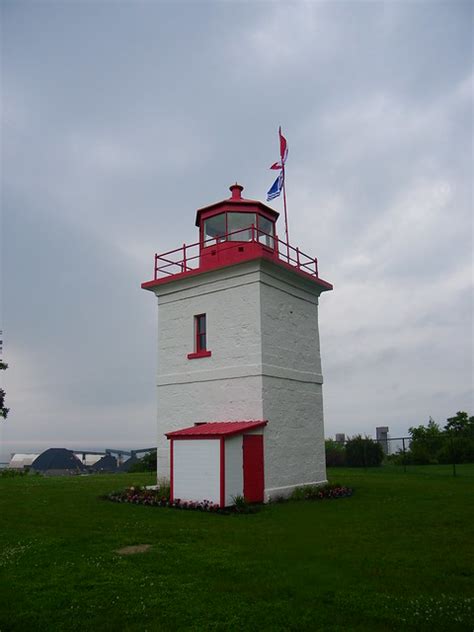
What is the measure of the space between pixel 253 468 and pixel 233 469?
3.21 ft

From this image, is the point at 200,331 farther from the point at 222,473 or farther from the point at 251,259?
the point at 222,473

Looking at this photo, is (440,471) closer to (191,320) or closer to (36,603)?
(191,320)

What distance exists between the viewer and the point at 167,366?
1986 cm

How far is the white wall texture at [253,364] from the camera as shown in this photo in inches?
690

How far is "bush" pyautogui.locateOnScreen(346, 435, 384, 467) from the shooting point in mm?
31359

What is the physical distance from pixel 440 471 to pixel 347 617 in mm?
21928

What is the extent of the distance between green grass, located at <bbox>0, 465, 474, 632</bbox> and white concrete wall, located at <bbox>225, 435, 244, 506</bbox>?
130 centimetres

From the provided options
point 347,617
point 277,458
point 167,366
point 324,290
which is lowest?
point 347,617

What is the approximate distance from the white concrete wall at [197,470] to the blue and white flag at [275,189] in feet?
32.4

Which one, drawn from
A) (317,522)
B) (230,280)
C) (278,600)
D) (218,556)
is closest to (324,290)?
(230,280)

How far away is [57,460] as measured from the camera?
134ft

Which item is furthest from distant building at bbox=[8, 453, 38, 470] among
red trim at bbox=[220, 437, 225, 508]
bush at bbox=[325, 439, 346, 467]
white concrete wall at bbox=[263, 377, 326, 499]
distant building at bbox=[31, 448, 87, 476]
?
red trim at bbox=[220, 437, 225, 508]

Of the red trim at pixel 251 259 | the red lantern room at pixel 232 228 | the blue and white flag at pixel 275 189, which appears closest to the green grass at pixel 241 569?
the red trim at pixel 251 259

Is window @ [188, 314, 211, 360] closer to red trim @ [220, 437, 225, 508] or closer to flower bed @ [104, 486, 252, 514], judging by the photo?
red trim @ [220, 437, 225, 508]
